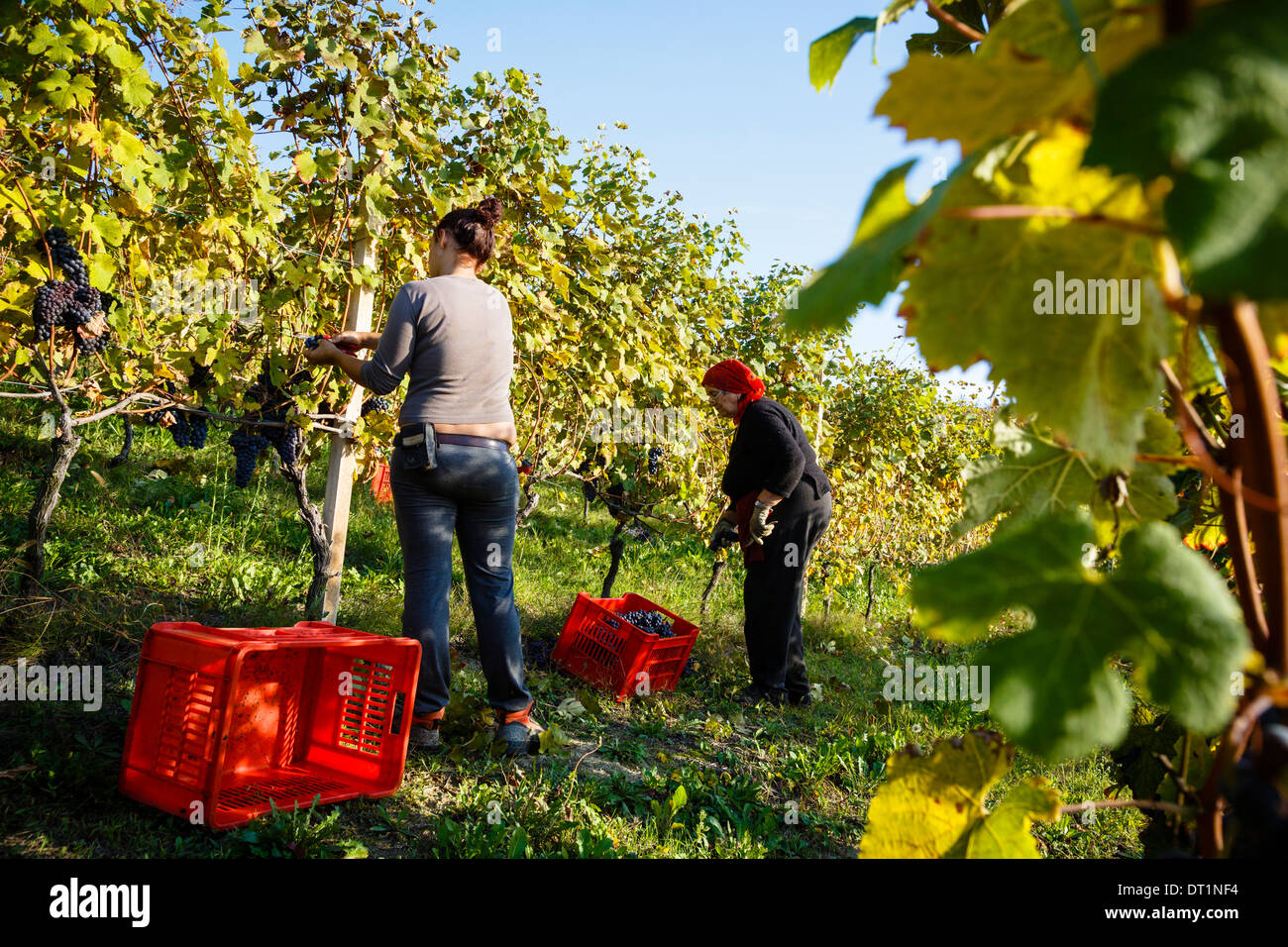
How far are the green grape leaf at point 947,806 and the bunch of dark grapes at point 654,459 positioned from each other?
4.99 metres

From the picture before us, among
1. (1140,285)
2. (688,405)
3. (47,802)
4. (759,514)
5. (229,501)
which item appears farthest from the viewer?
(229,501)

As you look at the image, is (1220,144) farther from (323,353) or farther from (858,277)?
(323,353)

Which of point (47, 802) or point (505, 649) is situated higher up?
point (505, 649)

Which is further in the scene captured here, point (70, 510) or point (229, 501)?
point (229, 501)

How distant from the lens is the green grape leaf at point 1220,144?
1.01 feet

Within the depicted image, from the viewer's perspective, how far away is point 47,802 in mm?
2422

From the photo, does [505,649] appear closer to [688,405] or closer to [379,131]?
[379,131]

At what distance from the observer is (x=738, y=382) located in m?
4.95

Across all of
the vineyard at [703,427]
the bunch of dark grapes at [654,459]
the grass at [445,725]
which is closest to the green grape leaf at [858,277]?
the vineyard at [703,427]

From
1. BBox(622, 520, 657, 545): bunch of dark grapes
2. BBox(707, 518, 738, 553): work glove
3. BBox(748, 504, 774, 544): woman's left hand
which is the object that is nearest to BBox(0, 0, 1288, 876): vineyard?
BBox(622, 520, 657, 545): bunch of dark grapes

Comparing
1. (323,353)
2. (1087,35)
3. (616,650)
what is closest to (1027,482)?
(1087,35)

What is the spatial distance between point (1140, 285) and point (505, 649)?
295 cm

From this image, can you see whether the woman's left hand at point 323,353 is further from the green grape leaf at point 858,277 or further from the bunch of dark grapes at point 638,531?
the bunch of dark grapes at point 638,531
